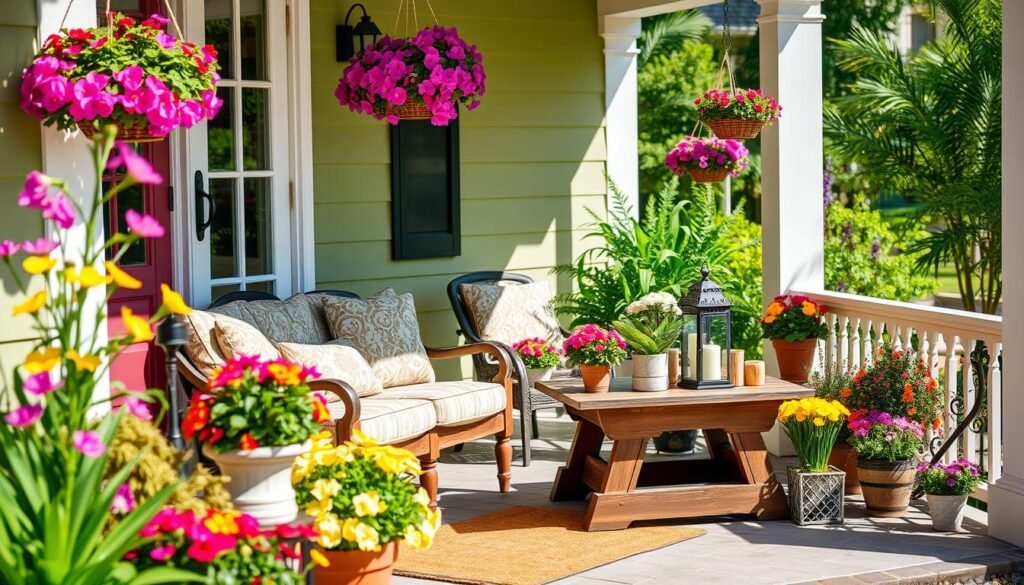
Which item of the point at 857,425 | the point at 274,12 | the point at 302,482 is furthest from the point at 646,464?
the point at 274,12

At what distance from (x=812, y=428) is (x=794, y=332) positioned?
1050 mm

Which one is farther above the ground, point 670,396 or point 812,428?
point 670,396

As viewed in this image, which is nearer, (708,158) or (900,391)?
(900,391)

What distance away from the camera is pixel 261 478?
3494 mm

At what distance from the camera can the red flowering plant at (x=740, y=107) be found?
21.2 ft

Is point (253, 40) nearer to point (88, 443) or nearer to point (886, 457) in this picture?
point (886, 457)

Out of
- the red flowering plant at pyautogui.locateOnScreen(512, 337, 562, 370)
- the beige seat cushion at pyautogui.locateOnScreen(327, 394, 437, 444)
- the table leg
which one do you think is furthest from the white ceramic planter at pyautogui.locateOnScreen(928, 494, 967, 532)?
the red flowering plant at pyautogui.locateOnScreen(512, 337, 562, 370)

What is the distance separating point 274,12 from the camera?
6520 mm

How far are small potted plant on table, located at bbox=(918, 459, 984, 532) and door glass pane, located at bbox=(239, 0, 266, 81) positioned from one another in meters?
3.51

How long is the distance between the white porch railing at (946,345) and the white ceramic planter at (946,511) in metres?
0.21

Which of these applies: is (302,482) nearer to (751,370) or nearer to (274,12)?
(751,370)

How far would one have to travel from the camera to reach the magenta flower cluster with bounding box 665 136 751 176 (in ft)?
→ 23.3

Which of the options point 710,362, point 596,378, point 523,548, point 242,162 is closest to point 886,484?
point 710,362

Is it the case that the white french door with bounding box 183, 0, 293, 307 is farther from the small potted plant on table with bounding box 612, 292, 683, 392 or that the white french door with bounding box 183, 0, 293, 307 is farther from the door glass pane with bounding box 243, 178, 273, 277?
the small potted plant on table with bounding box 612, 292, 683, 392
